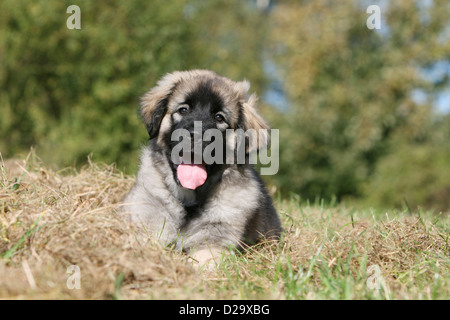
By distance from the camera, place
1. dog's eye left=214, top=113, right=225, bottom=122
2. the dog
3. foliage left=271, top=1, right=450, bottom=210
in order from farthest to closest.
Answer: foliage left=271, top=1, right=450, bottom=210
dog's eye left=214, top=113, right=225, bottom=122
the dog

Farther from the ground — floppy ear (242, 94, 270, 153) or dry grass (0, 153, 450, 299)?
floppy ear (242, 94, 270, 153)

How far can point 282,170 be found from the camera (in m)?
12.2

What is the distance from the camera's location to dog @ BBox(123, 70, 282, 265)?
2.98 metres

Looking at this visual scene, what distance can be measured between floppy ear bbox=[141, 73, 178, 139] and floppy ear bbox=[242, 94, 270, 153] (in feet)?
1.84

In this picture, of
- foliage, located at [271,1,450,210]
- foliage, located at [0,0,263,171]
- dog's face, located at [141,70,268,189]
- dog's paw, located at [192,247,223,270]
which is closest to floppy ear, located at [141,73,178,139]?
dog's face, located at [141,70,268,189]

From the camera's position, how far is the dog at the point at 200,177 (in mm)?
2984

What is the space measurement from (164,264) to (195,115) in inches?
48.2

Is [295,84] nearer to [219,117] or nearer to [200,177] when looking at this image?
[219,117]

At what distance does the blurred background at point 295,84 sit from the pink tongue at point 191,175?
5.13 metres

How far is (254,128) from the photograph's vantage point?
341 centimetres

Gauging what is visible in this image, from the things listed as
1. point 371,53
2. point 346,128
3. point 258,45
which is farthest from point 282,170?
point 258,45

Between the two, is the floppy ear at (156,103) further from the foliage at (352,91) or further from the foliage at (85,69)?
the foliage at (352,91)

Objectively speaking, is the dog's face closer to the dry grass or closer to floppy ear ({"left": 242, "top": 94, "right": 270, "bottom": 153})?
floppy ear ({"left": 242, "top": 94, "right": 270, "bottom": 153})
